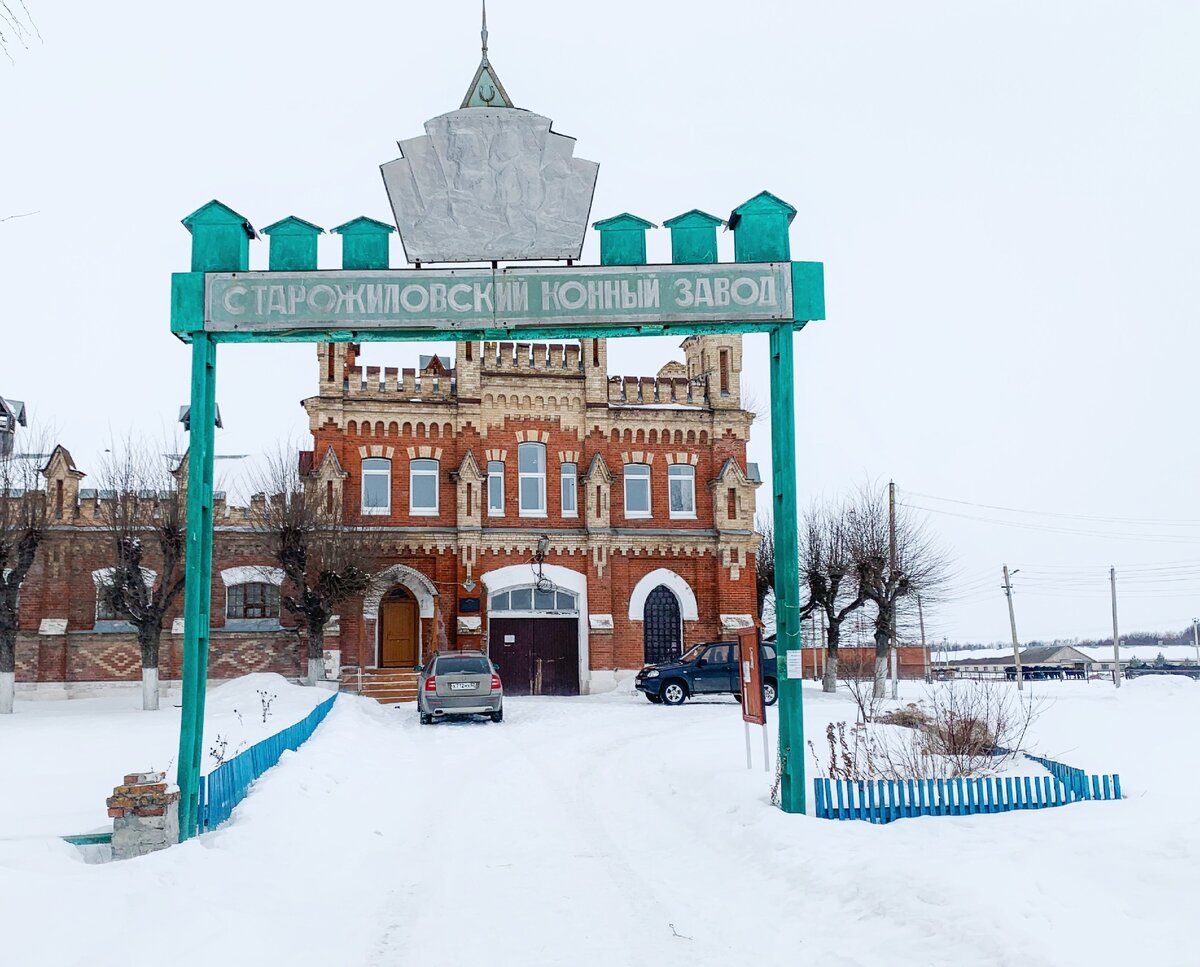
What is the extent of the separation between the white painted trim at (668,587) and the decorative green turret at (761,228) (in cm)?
2293

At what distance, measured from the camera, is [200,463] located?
9773 mm

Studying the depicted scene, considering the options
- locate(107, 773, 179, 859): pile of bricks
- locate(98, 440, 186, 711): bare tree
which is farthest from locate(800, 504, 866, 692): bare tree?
locate(107, 773, 179, 859): pile of bricks

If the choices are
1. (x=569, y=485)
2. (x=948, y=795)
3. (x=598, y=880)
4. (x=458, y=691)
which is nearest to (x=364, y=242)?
(x=598, y=880)

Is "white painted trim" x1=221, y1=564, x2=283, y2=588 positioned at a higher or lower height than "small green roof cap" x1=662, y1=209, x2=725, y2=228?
lower

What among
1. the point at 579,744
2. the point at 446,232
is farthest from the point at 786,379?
the point at 579,744

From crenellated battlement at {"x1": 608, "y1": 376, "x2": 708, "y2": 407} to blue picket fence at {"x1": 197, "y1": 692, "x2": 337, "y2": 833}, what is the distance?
21.6 m

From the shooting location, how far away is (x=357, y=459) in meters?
31.9

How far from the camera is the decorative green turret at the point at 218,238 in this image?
10.1 m

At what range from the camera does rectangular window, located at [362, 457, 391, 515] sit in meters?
31.9

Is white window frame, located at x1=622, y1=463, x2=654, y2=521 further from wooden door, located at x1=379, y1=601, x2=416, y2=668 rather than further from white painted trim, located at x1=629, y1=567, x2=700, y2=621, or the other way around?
wooden door, located at x1=379, y1=601, x2=416, y2=668

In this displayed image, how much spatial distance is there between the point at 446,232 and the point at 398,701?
20.4m

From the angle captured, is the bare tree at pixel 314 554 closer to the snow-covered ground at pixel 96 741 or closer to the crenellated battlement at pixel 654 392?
the snow-covered ground at pixel 96 741

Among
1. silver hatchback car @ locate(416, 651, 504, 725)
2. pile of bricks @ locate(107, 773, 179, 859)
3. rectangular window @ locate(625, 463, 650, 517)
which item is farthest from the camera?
rectangular window @ locate(625, 463, 650, 517)

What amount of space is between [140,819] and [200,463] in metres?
3.17
